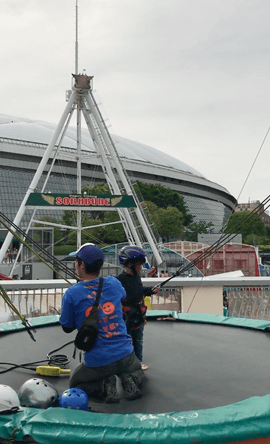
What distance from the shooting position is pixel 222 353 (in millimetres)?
3520

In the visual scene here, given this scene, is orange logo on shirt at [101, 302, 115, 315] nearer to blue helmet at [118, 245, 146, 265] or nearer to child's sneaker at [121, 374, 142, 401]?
child's sneaker at [121, 374, 142, 401]

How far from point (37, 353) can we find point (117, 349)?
4.43 ft

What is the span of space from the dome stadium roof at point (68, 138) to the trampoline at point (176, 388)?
4411cm

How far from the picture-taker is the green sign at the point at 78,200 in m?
13.4

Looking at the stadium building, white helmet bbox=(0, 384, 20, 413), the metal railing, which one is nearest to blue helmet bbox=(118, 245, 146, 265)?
white helmet bbox=(0, 384, 20, 413)

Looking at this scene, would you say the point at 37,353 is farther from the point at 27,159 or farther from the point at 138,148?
the point at 138,148

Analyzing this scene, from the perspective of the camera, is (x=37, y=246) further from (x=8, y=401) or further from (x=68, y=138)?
(x=68, y=138)

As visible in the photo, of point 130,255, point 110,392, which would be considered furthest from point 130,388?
point 130,255

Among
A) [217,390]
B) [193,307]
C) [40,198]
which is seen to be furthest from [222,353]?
[40,198]

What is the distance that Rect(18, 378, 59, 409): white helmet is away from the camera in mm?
2301

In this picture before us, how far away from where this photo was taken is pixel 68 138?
5550 centimetres

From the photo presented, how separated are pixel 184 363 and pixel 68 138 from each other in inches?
2147

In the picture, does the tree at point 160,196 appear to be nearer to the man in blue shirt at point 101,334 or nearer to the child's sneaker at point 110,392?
the man in blue shirt at point 101,334

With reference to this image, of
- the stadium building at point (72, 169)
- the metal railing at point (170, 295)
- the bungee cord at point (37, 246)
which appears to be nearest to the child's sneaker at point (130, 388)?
the bungee cord at point (37, 246)
